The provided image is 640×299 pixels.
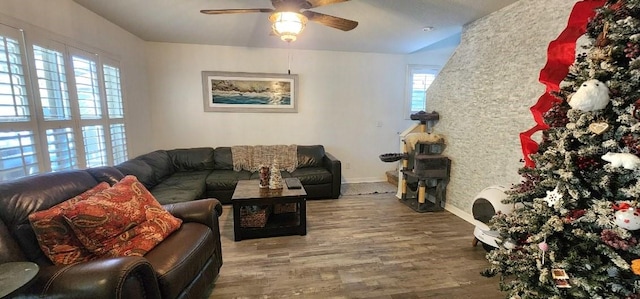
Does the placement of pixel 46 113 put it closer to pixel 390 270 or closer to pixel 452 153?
pixel 390 270

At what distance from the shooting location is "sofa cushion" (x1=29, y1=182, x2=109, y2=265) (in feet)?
4.48

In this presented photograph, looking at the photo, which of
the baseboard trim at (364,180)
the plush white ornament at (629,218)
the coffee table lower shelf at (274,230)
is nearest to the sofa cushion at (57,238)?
the coffee table lower shelf at (274,230)

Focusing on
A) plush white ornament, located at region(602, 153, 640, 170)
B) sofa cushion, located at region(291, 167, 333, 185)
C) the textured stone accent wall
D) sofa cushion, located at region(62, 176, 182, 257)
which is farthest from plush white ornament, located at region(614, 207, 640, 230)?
sofa cushion, located at region(291, 167, 333, 185)

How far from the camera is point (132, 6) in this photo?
271 centimetres

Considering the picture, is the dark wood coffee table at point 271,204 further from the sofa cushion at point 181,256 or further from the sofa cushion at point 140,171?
the sofa cushion at point 140,171

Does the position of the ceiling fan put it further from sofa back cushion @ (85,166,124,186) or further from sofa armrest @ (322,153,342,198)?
sofa armrest @ (322,153,342,198)

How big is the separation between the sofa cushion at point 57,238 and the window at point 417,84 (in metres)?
4.74

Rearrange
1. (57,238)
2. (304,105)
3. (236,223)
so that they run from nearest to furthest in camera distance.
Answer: (57,238)
(236,223)
(304,105)

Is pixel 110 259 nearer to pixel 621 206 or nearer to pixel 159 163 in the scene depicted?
pixel 621 206

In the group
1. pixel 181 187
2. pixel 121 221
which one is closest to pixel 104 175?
pixel 121 221

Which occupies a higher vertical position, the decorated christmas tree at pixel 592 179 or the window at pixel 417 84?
the window at pixel 417 84

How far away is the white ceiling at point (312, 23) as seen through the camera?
2.64m

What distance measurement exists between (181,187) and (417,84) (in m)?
4.23

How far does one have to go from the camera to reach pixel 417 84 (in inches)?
196
